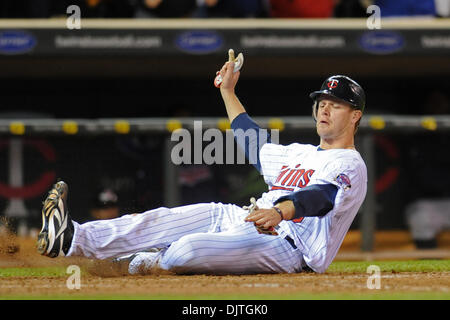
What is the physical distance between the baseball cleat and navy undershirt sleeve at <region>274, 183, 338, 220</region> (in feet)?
3.51

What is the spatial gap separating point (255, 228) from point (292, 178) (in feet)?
1.10

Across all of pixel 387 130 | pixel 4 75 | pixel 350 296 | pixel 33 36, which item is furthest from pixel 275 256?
pixel 4 75

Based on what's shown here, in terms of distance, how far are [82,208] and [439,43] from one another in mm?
3684

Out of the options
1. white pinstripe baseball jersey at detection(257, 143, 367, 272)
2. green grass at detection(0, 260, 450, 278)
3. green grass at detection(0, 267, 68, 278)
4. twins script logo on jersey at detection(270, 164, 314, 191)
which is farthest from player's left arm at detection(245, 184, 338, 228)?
green grass at detection(0, 267, 68, 278)

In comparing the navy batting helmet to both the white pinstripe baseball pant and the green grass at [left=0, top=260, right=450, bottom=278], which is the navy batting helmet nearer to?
the white pinstripe baseball pant

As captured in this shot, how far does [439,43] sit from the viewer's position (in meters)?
7.76

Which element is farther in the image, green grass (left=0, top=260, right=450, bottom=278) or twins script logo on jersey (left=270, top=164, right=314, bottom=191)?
green grass (left=0, top=260, right=450, bottom=278)

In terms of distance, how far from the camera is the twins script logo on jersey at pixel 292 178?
427cm

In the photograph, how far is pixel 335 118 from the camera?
4.31 m

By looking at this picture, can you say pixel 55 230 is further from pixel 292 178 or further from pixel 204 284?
pixel 292 178

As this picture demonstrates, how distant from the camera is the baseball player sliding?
406cm
